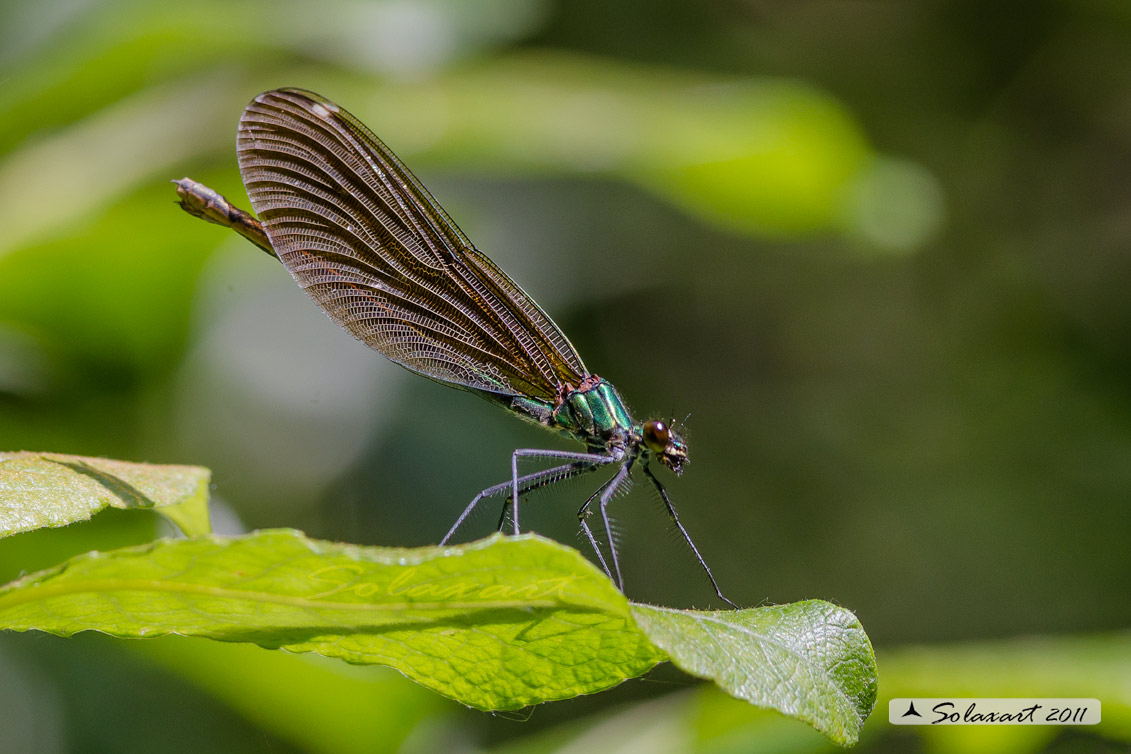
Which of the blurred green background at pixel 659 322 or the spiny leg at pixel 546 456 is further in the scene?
the blurred green background at pixel 659 322

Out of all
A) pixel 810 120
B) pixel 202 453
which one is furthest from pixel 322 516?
pixel 810 120

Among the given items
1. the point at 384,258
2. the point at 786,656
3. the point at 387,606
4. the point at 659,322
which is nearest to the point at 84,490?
the point at 387,606

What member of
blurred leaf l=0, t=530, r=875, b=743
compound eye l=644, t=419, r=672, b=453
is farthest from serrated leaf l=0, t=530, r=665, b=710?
compound eye l=644, t=419, r=672, b=453

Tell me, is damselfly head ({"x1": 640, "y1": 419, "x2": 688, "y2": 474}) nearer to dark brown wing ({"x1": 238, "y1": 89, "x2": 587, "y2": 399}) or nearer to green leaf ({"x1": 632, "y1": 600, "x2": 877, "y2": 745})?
dark brown wing ({"x1": 238, "y1": 89, "x2": 587, "y2": 399})

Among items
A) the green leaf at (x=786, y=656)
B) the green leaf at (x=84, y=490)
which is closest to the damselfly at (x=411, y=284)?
the green leaf at (x=84, y=490)

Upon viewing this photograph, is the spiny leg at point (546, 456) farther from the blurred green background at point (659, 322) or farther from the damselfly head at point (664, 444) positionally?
the blurred green background at point (659, 322)

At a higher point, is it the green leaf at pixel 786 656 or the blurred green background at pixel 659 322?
the blurred green background at pixel 659 322

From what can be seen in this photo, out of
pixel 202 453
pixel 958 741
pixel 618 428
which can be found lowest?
pixel 958 741

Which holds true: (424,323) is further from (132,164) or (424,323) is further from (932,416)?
(932,416)
